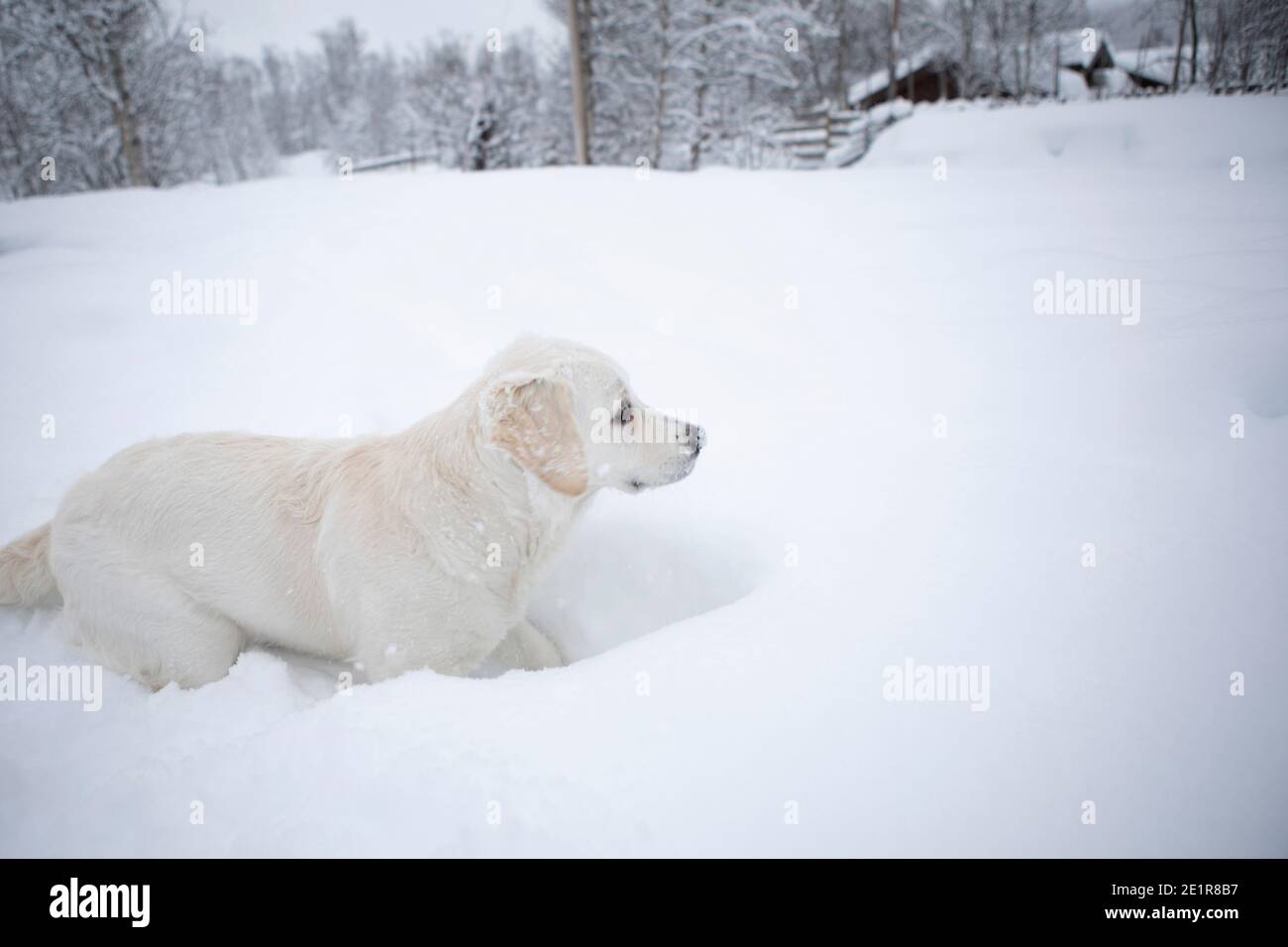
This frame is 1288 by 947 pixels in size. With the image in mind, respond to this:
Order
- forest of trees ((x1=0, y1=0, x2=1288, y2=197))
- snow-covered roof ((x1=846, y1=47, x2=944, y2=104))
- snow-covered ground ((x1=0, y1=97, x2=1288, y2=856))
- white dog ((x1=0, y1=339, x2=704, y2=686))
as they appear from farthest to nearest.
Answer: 1. snow-covered roof ((x1=846, y1=47, x2=944, y2=104))
2. forest of trees ((x1=0, y1=0, x2=1288, y2=197))
3. white dog ((x1=0, y1=339, x2=704, y2=686))
4. snow-covered ground ((x1=0, y1=97, x2=1288, y2=856))

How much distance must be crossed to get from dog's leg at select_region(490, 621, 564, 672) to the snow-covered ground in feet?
0.77

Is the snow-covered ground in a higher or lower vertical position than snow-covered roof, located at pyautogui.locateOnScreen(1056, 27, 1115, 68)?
lower

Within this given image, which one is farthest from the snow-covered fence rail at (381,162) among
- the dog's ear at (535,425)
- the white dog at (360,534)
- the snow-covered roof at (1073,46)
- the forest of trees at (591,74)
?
the snow-covered roof at (1073,46)

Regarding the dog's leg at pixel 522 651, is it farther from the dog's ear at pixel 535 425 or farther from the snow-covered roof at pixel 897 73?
the snow-covered roof at pixel 897 73

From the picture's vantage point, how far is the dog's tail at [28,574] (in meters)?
2.67

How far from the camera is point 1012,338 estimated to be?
3832mm

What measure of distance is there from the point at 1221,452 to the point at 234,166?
193ft

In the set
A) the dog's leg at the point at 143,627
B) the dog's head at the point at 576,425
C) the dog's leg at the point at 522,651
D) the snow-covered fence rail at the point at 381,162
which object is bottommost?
the dog's leg at the point at 522,651

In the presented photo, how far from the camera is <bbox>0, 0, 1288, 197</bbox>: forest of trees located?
15.8 m

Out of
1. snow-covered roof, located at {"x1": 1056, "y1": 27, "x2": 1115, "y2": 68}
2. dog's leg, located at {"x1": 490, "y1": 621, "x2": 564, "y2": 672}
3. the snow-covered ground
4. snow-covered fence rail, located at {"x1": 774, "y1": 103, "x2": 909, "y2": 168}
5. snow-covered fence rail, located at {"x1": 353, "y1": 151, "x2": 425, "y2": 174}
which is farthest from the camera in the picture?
snow-covered roof, located at {"x1": 1056, "y1": 27, "x2": 1115, "y2": 68}

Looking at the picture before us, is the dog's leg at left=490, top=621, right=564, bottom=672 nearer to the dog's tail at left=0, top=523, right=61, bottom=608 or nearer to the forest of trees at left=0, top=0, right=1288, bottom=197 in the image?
the dog's tail at left=0, top=523, right=61, bottom=608

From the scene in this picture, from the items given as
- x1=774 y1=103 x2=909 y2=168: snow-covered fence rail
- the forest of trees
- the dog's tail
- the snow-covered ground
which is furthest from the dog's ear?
x1=774 y1=103 x2=909 y2=168: snow-covered fence rail

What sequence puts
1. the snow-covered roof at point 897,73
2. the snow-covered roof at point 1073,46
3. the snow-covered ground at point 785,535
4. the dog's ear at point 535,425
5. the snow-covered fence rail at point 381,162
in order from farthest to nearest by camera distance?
the snow-covered roof at point 897,73 → the snow-covered roof at point 1073,46 → the snow-covered fence rail at point 381,162 → the dog's ear at point 535,425 → the snow-covered ground at point 785,535

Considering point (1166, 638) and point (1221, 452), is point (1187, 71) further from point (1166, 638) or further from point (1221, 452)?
point (1166, 638)
